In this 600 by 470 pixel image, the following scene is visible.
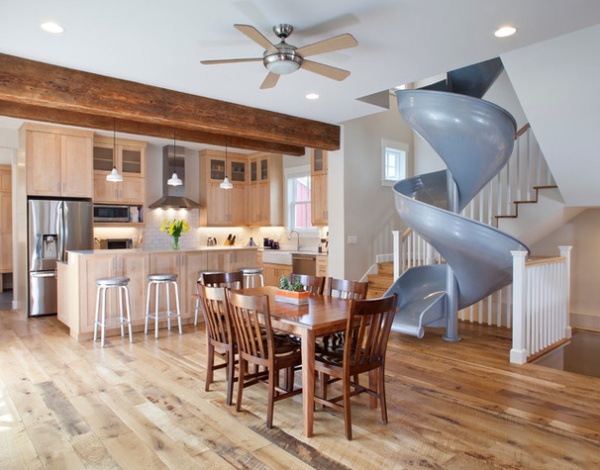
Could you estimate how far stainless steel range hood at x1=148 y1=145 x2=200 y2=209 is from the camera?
8.19 meters

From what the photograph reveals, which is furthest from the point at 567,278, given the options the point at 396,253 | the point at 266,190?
the point at 266,190

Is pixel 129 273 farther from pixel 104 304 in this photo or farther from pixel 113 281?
pixel 104 304

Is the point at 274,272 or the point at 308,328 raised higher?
the point at 308,328

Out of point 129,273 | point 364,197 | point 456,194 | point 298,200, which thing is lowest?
point 129,273

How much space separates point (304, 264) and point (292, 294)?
14.7ft

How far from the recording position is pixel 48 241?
6617mm

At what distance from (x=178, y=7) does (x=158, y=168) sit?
5.85m

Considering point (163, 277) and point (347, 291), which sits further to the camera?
point (163, 277)

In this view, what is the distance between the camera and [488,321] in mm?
5957

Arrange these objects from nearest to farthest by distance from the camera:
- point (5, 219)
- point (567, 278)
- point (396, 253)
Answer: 1. point (567, 278)
2. point (396, 253)
3. point (5, 219)

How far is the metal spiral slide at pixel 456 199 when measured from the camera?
4.34 m

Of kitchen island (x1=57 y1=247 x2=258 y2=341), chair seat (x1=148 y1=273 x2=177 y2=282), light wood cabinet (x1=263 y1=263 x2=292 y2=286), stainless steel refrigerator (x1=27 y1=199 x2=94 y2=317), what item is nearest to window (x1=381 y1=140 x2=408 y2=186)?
light wood cabinet (x1=263 y1=263 x2=292 y2=286)

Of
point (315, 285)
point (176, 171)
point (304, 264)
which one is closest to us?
point (315, 285)

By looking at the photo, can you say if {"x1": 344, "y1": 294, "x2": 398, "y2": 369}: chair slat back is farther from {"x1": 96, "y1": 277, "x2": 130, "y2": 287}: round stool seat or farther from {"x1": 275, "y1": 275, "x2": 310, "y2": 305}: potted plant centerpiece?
{"x1": 96, "y1": 277, "x2": 130, "y2": 287}: round stool seat
